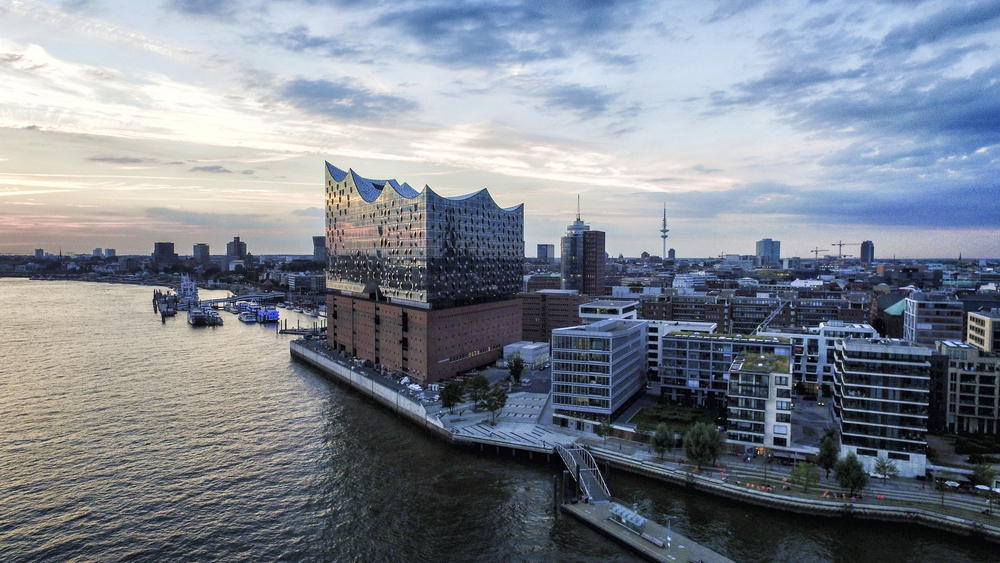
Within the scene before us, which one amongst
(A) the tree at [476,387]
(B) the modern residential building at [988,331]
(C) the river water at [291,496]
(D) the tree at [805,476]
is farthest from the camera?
(A) the tree at [476,387]

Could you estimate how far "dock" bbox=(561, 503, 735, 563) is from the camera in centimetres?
3112

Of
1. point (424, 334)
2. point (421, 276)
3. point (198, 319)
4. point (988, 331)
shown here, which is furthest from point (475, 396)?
point (198, 319)

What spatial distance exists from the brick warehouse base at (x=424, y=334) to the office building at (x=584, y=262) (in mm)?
59039

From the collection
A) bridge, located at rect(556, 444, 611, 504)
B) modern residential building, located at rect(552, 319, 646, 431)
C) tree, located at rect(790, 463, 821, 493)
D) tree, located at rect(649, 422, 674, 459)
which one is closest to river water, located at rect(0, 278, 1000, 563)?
bridge, located at rect(556, 444, 611, 504)

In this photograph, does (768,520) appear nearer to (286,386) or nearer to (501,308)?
(501,308)

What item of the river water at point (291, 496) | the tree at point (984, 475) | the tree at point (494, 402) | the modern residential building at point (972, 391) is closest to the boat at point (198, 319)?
the river water at point (291, 496)

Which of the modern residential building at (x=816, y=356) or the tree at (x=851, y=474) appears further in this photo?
the modern residential building at (x=816, y=356)

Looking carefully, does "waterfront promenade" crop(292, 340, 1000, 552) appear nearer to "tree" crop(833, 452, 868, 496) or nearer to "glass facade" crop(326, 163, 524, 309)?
"tree" crop(833, 452, 868, 496)

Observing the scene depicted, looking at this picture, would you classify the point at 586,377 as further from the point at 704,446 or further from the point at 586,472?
the point at 704,446

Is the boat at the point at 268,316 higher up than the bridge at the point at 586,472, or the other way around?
the boat at the point at 268,316

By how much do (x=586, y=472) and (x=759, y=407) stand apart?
14.7 metres

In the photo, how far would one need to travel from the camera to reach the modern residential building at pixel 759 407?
43438 mm

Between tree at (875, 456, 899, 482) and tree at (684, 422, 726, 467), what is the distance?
10116 millimetres

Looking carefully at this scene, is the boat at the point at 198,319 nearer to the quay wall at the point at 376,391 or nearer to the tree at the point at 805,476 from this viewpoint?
the quay wall at the point at 376,391
